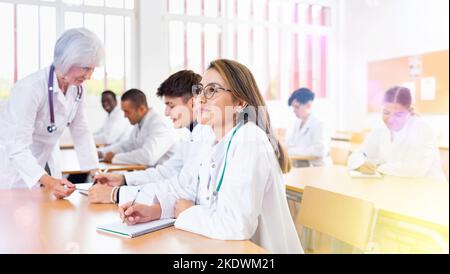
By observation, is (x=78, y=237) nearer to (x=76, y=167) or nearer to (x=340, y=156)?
(x=76, y=167)

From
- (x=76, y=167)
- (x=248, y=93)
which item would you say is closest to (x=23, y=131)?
(x=248, y=93)

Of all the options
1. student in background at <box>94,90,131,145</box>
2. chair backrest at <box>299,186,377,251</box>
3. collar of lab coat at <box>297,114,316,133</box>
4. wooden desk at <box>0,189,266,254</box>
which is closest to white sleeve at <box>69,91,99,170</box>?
wooden desk at <box>0,189,266,254</box>

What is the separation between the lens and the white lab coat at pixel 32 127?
1.34m

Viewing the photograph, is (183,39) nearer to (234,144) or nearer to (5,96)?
(5,96)

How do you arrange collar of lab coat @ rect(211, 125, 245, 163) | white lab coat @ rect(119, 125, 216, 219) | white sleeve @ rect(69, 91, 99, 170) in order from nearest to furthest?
collar of lab coat @ rect(211, 125, 245, 163) → white lab coat @ rect(119, 125, 216, 219) → white sleeve @ rect(69, 91, 99, 170)

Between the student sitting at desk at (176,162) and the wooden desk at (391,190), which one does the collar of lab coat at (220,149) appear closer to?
the student sitting at desk at (176,162)

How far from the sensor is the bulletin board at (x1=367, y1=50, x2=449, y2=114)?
3582 millimetres

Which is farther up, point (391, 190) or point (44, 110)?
point (44, 110)

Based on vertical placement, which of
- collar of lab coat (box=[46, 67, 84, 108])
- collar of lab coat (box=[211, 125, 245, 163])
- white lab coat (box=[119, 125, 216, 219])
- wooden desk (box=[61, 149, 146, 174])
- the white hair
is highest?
the white hair

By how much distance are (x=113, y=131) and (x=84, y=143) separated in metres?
1.73

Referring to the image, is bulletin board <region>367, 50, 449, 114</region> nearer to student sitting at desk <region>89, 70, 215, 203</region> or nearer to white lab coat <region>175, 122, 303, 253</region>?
student sitting at desk <region>89, 70, 215, 203</region>

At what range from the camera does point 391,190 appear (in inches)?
61.3

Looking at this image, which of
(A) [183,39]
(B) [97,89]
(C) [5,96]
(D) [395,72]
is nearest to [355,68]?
(D) [395,72]

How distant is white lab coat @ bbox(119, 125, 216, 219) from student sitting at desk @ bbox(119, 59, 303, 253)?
33mm
